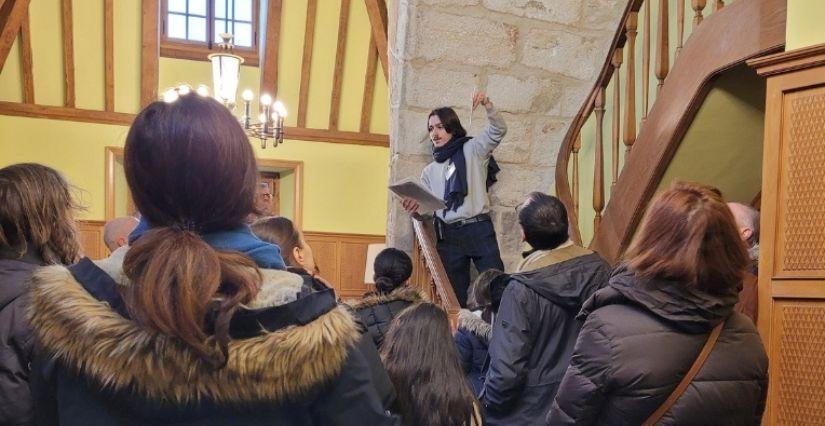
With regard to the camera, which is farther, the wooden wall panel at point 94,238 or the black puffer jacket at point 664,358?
the wooden wall panel at point 94,238

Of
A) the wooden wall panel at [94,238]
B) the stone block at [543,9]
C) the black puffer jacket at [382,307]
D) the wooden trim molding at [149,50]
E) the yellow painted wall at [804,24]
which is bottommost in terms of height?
the wooden wall panel at [94,238]

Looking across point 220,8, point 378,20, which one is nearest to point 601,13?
point 378,20

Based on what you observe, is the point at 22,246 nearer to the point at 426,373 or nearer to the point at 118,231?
the point at 426,373

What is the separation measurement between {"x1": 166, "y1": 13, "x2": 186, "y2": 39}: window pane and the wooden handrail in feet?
20.0

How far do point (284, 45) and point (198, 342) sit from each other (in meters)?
8.78

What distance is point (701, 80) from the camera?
9.59 ft

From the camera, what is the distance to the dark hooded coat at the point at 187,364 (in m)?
0.92

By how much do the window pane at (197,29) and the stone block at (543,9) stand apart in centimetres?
578

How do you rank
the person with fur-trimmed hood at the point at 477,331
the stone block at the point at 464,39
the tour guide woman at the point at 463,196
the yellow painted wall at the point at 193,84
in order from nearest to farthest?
the person with fur-trimmed hood at the point at 477,331 < the tour guide woman at the point at 463,196 < the stone block at the point at 464,39 < the yellow painted wall at the point at 193,84

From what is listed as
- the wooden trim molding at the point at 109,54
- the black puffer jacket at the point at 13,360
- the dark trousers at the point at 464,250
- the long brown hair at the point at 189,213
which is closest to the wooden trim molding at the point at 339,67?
the wooden trim molding at the point at 109,54

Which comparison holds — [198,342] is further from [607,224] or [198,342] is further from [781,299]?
[607,224]

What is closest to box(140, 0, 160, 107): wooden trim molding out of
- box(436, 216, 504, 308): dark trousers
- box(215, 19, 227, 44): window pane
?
box(215, 19, 227, 44): window pane

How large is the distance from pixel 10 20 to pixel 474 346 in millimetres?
7263

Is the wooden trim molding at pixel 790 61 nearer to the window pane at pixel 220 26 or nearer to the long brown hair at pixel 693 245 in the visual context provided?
the long brown hair at pixel 693 245
